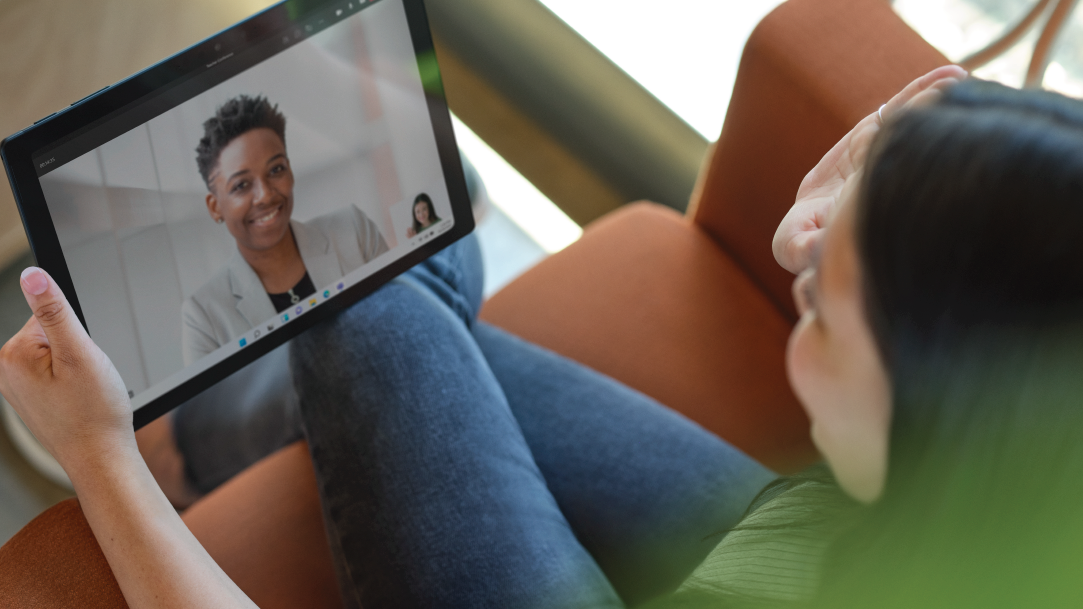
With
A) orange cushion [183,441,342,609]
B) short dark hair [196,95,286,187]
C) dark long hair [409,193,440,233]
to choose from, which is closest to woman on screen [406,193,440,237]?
dark long hair [409,193,440,233]

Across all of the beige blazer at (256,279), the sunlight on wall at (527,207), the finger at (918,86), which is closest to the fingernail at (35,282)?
the beige blazer at (256,279)

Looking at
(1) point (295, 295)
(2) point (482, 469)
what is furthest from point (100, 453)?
(2) point (482, 469)

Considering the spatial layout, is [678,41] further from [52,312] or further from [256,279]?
[52,312]

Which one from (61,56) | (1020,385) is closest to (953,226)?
(1020,385)

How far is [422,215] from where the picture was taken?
0.68m

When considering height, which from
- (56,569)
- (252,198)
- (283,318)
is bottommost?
(56,569)

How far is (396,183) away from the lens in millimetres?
654

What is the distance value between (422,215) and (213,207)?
6.9 inches

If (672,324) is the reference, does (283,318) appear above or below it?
above

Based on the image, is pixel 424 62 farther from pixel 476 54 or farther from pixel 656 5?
pixel 656 5

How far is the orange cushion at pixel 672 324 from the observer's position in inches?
32.6

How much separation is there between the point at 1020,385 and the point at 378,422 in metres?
0.48

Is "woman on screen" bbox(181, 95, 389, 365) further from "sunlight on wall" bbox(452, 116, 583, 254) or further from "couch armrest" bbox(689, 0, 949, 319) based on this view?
"sunlight on wall" bbox(452, 116, 583, 254)

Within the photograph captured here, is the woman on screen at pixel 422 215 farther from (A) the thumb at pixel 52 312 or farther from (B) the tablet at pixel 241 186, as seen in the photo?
(A) the thumb at pixel 52 312
